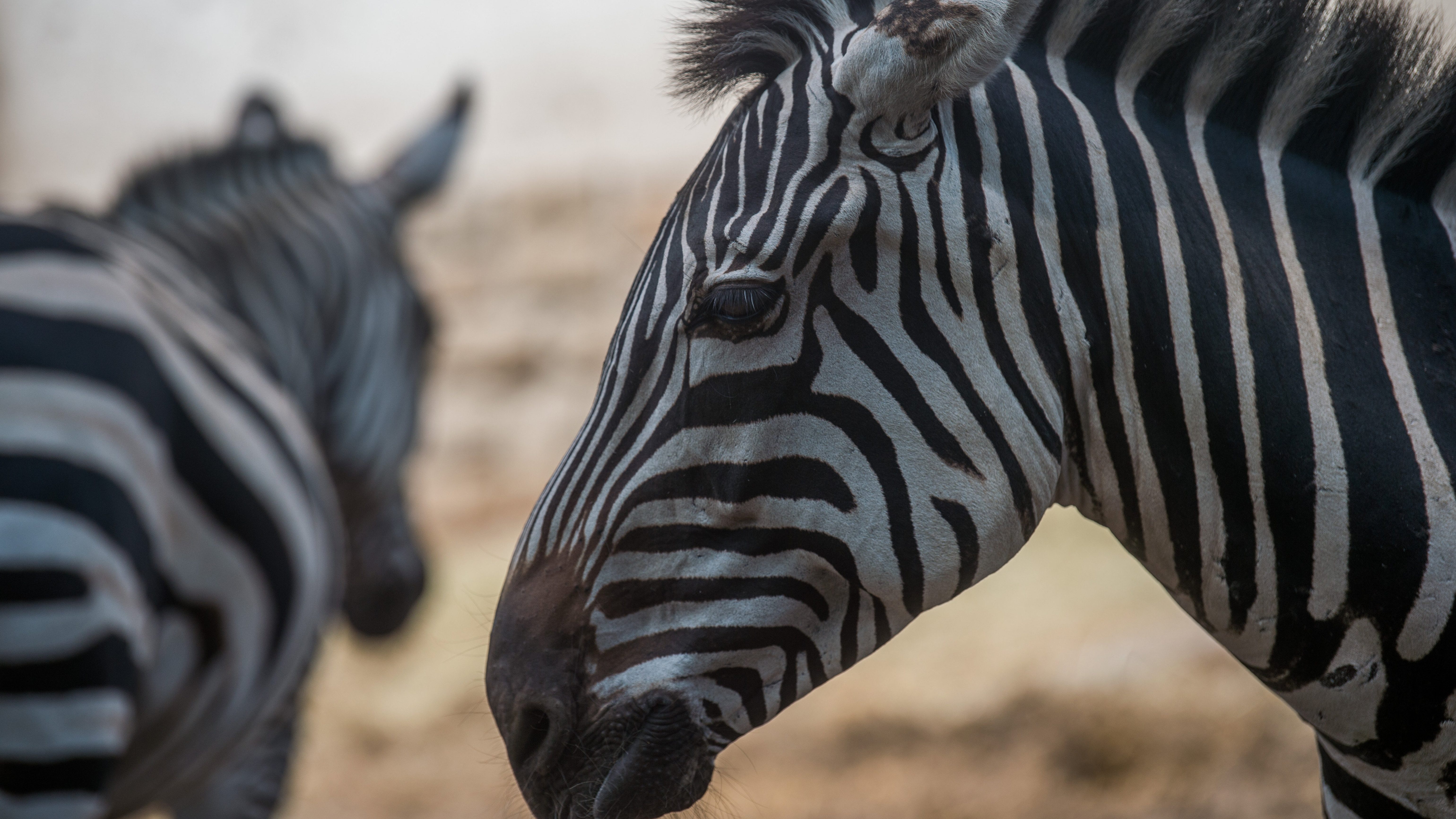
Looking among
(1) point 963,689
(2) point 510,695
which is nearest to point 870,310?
(2) point 510,695

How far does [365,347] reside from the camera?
488cm

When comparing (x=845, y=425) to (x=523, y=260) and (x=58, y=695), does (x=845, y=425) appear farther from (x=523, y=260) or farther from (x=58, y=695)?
(x=523, y=260)

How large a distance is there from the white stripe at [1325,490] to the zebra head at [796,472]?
1.26 ft

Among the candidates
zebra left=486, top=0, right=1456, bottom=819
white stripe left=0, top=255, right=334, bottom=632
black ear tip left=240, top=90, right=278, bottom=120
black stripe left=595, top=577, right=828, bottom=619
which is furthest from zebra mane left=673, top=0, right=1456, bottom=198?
black ear tip left=240, top=90, right=278, bottom=120

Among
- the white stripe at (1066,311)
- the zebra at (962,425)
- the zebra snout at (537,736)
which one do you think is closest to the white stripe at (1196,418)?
the zebra at (962,425)

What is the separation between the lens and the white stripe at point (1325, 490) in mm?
1438

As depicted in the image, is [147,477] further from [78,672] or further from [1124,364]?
[1124,364]

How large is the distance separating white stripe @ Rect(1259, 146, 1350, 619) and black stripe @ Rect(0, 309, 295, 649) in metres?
2.65

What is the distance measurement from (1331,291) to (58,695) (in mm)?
2829

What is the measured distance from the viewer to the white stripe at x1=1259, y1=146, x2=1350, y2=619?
1438 millimetres

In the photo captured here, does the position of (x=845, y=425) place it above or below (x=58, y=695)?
above

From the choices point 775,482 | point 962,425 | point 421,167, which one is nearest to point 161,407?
point 775,482

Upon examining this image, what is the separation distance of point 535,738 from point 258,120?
540cm

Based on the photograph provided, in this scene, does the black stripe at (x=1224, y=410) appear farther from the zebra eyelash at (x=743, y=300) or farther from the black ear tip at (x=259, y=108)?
the black ear tip at (x=259, y=108)
